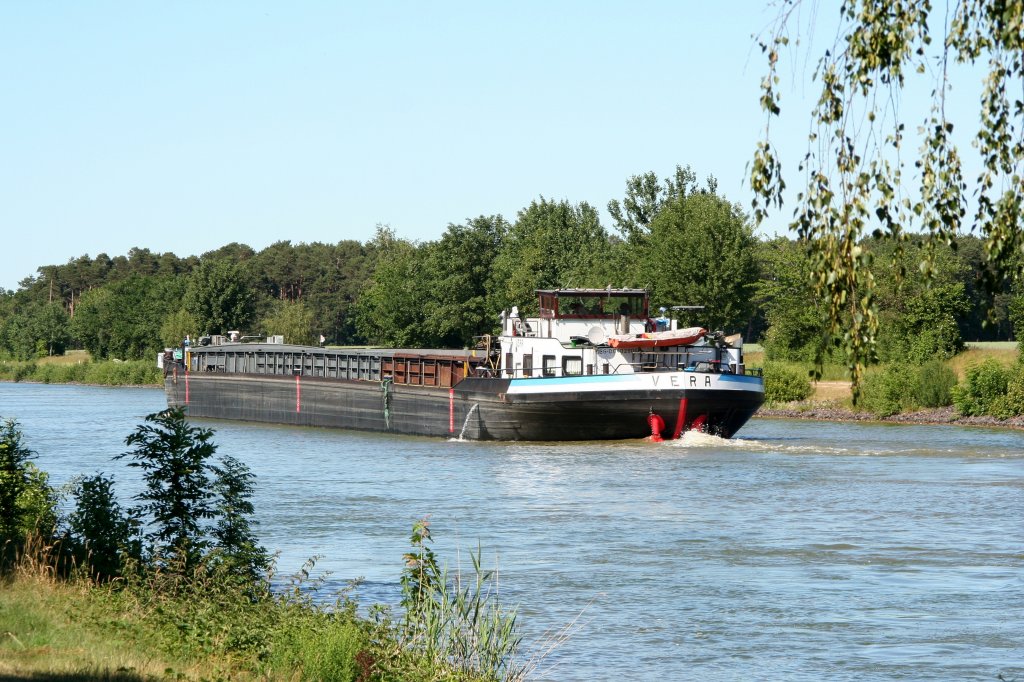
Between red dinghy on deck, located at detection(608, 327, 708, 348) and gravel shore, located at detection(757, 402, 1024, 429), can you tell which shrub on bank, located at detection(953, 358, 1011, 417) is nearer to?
gravel shore, located at detection(757, 402, 1024, 429)

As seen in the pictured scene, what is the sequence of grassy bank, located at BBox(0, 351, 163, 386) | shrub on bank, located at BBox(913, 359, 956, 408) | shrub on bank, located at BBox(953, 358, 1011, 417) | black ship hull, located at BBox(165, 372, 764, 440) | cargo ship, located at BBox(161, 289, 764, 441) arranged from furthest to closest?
grassy bank, located at BBox(0, 351, 163, 386) → shrub on bank, located at BBox(913, 359, 956, 408) → shrub on bank, located at BBox(953, 358, 1011, 417) → cargo ship, located at BBox(161, 289, 764, 441) → black ship hull, located at BBox(165, 372, 764, 440)

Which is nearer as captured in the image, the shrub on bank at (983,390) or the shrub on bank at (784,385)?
the shrub on bank at (983,390)

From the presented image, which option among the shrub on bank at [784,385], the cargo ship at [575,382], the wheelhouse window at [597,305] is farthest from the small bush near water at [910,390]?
the wheelhouse window at [597,305]

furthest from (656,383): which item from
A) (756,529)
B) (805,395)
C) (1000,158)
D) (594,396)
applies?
(1000,158)

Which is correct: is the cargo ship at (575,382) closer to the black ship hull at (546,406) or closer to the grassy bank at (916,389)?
the black ship hull at (546,406)

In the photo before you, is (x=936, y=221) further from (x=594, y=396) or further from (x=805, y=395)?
(x=805, y=395)

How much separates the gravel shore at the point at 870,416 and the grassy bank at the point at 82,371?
2445 inches

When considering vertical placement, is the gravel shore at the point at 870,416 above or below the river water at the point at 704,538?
above

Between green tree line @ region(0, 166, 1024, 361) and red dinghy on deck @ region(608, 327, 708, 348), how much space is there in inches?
153

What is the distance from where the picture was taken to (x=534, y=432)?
141 ft

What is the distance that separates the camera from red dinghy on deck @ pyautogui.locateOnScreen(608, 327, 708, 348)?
4119 centimetres

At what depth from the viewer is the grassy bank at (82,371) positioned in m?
111

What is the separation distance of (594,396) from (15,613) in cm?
2856

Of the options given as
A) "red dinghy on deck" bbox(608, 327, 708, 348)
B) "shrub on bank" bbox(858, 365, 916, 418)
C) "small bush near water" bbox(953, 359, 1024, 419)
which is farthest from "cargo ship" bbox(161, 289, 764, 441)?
"shrub on bank" bbox(858, 365, 916, 418)
